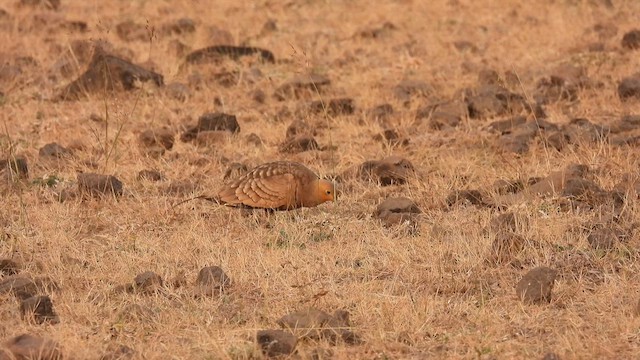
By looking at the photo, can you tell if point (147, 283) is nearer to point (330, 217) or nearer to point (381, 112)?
point (330, 217)

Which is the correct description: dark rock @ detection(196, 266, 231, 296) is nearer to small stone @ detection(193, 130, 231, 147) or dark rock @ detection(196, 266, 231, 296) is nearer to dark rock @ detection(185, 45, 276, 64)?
small stone @ detection(193, 130, 231, 147)

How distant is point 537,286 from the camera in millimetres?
5738

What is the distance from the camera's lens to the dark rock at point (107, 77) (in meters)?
11.4

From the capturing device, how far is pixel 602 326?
17.7 ft

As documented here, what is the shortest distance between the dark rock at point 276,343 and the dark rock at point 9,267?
1.90 metres

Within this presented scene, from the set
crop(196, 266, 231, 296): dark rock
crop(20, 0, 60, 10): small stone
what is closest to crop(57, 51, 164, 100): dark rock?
crop(20, 0, 60, 10): small stone

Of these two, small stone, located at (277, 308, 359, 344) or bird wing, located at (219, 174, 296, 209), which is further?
bird wing, located at (219, 174, 296, 209)

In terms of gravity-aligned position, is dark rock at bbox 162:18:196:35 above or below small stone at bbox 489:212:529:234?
below

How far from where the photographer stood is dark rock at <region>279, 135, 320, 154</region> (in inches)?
372

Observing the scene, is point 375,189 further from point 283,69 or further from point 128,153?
point 283,69

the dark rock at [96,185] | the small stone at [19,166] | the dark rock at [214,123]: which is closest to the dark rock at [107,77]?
the dark rock at [214,123]

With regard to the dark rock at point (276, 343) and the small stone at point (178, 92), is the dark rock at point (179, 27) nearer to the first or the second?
the small stone at point (178, 92)

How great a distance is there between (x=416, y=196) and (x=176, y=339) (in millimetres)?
2923

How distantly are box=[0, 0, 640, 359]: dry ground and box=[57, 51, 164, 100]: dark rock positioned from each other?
0.43 feet
